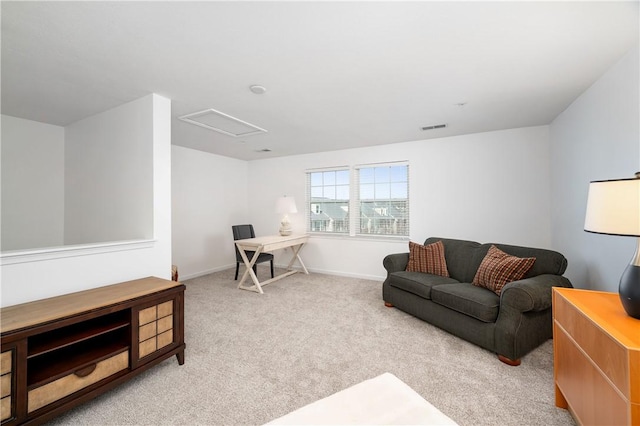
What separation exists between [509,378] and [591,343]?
876 millimetres

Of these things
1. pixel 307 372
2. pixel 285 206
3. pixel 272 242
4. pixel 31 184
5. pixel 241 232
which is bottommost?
pixel 307 372

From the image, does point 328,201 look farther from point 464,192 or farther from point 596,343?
point 596,343

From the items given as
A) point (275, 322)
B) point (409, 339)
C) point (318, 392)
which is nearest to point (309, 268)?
point (275, 322)

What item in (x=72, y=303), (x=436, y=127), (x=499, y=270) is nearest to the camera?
(x=72, y=303)

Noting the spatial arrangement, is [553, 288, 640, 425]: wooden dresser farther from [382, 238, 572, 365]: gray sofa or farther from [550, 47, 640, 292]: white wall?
[550, 47, 640, 292]: white wall

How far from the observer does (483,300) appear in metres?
2.24

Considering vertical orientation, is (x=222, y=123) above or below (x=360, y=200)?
above

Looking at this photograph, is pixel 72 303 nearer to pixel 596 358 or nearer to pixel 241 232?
pixel 596 358

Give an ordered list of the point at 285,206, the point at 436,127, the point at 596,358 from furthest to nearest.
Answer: the point at 285,206 → the point at 436,127 → the point at 596,358

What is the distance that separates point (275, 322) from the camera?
2.82 meters

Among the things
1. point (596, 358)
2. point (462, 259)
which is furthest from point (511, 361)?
point (462, 259)

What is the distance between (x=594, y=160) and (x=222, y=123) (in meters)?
3.87

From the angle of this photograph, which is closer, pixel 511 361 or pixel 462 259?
pixel 511 361

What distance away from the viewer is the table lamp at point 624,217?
1192 millimetres
